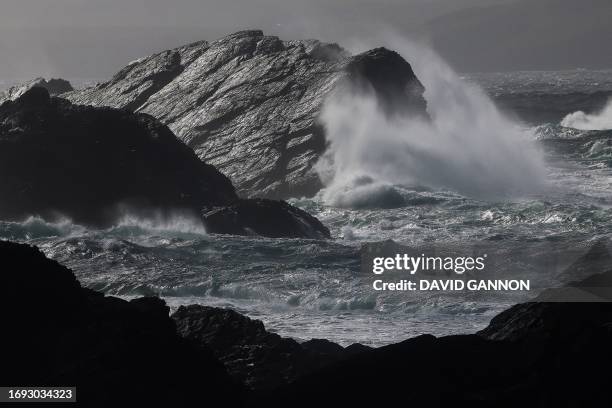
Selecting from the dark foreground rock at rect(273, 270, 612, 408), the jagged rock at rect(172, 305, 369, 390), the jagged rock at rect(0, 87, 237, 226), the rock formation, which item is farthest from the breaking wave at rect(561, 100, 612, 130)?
the rock formation

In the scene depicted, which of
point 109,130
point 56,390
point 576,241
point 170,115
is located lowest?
point 56,390

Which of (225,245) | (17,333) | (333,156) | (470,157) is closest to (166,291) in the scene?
(225,245)

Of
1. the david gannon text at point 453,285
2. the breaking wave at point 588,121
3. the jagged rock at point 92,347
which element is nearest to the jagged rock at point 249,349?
the jagged rock at point 92,347

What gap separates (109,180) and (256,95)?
52.2 ft

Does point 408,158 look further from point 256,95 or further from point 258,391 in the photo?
point 258,391

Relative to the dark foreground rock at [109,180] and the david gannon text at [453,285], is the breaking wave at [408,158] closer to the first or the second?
the dark foreground rock at [109,180]

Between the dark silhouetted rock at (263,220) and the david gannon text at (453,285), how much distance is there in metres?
6.76

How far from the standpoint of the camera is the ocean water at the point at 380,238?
24.1m

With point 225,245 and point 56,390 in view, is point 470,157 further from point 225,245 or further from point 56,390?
point 56,390

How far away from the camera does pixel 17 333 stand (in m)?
11.3

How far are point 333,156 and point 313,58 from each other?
307 inches
